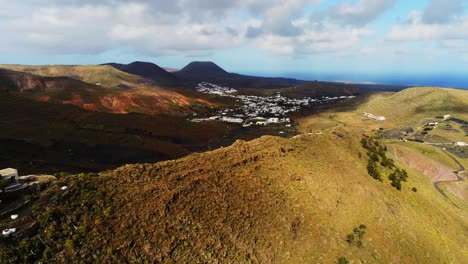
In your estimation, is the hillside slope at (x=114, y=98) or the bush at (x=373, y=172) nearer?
the bush at (x=373, y=172)

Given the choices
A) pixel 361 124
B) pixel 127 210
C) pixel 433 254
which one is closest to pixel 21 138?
pixel 127 210

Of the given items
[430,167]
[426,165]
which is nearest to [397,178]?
[426,165]

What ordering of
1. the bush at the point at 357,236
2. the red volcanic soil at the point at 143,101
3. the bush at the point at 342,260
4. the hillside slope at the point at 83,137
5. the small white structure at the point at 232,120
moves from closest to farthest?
1. the bush at the point at 342,260
2. the bush at the point at 357,236
3. the hillside slope at the point at 83,137
4. the small white structure at the point at 232,120
5. the red volcanic soil at the point at 143,101

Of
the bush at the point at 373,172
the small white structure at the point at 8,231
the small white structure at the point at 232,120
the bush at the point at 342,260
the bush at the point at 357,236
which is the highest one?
the small white structure at the point at 8,231

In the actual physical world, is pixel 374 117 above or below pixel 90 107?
below

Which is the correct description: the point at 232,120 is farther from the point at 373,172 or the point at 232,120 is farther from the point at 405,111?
the point at 373,172

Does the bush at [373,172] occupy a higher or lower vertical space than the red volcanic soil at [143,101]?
higher

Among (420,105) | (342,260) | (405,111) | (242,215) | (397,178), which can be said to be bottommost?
(405,111)

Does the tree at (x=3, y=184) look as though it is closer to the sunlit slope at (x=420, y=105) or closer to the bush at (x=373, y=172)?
the bush at (x=373, y=172)

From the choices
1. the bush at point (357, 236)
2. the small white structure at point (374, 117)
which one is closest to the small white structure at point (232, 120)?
the small white structure at point (374, 117)
